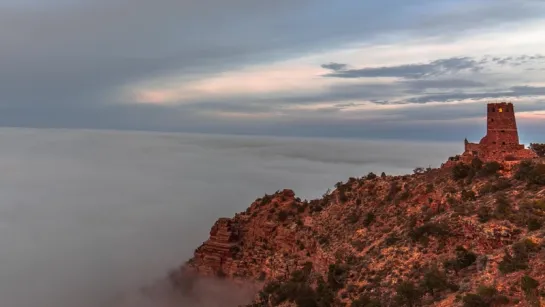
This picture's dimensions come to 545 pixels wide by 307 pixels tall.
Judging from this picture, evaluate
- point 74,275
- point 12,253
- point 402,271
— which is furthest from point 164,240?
point 402,271

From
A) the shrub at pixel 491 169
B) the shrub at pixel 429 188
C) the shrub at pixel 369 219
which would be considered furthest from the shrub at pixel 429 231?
the shrub at pixel 491 169

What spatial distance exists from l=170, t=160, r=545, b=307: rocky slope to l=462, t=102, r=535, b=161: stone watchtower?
8.62 feet

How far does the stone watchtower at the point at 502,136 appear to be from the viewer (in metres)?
34.6

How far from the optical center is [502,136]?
35031mm

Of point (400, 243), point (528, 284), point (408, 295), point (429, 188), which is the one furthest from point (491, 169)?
point (528, 284)

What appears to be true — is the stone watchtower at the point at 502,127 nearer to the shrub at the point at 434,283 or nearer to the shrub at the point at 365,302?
the shrub at the point at 434,283

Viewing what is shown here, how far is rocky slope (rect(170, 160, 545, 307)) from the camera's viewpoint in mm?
19312

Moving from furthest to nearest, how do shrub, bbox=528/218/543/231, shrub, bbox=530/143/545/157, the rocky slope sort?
shrub, bbox=530/143/545/157
shrub, bbox=528/218/543/231
the rocky slope

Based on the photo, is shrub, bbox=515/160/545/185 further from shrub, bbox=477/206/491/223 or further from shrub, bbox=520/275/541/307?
shrub, bbox=520/275/541/307

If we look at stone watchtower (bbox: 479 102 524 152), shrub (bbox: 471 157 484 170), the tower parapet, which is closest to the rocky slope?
shrub (bbox: 471 157 484 170)

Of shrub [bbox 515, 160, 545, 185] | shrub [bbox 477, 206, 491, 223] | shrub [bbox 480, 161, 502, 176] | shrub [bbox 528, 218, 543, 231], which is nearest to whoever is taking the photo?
shrub [bbox 528, 218, 543, 231]

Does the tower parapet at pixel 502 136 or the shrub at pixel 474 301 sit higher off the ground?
the tower parapet at pixel 502 136

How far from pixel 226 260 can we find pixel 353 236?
17.2m

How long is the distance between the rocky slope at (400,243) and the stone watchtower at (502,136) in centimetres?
263
